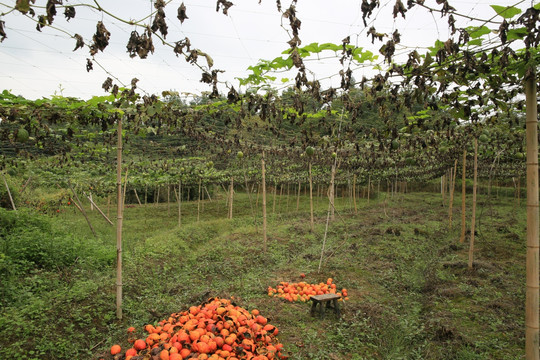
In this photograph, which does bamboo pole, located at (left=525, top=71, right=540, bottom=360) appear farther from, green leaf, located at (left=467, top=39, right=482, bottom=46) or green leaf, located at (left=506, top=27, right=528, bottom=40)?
green leaf, located at (left=467, top=39, right=482, bottom=46)

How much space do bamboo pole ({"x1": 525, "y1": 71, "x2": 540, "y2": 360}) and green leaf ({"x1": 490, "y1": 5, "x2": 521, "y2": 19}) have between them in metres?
0.84

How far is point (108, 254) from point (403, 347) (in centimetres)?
726

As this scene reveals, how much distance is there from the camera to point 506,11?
2.54 m

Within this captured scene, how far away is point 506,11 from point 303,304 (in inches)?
199

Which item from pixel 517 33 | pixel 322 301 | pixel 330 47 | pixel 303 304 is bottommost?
pixel 303 304

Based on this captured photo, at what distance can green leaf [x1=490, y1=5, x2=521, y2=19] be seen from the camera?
2502 millimetres

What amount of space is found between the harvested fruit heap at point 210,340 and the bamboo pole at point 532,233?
2.49 metres

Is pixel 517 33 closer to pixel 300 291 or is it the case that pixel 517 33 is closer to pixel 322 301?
pixel 322 301

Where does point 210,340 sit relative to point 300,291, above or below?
above

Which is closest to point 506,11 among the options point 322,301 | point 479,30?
point 479,30

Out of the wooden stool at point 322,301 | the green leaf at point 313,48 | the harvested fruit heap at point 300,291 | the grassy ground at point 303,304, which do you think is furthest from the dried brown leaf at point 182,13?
the harvested fruit heap at point 300,291

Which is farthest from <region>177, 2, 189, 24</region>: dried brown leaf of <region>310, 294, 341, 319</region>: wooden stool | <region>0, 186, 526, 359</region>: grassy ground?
<region>310, 294, 341, 319</region>: wooden stool

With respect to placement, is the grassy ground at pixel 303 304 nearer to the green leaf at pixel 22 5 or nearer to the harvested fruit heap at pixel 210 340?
the harvested fruit heap at pixel 210 340

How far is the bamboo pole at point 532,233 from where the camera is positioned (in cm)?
307
